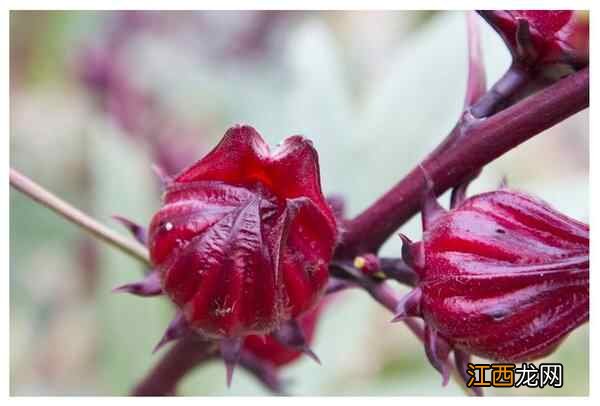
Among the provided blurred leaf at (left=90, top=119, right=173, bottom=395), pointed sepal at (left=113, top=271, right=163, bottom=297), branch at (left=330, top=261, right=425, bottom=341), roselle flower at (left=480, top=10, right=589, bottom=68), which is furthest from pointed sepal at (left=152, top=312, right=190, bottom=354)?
blurred leaf at (left=90, top=119, right=173, bottom=395)

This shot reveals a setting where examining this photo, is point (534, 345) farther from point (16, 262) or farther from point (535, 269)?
point (16, 262)

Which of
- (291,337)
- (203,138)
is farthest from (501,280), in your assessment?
(203,138)

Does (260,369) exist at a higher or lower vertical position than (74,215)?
lower

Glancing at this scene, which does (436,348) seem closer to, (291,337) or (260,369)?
(291,337)

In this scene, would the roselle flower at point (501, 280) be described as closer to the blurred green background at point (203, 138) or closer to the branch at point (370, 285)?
the branch at point (370, 285)

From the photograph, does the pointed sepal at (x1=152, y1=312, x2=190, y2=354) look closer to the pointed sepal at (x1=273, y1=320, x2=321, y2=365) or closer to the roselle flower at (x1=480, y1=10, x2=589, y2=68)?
the pointed sepal at (x1=273, y1=320, x2=321, y2=365)

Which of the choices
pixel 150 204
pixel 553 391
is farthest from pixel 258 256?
pixel 150 204
